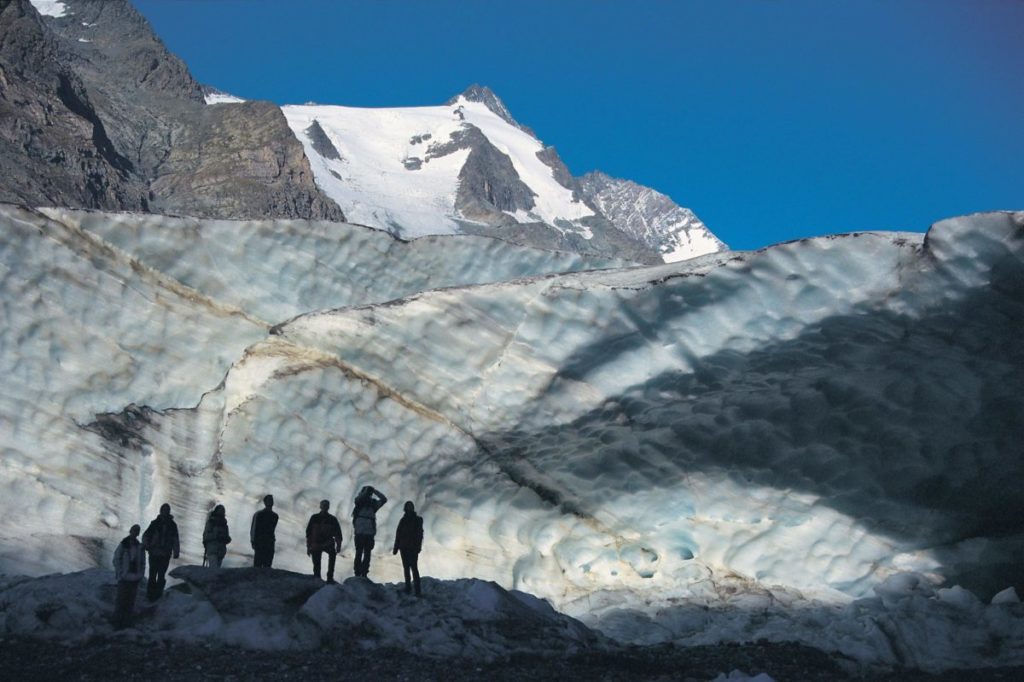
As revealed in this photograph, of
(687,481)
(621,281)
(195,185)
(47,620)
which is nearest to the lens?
(47,620)

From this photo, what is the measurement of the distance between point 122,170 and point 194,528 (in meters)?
70.2

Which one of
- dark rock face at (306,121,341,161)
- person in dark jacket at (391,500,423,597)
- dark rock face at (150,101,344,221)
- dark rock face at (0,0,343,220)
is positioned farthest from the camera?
dark rock face at (306,121,341,161)

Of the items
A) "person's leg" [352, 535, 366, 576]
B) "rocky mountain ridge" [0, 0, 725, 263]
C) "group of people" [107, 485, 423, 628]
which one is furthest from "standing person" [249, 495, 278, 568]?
"rocky mountain ridge" [0, 0, 725, 263]

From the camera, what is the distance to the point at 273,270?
1209 cm

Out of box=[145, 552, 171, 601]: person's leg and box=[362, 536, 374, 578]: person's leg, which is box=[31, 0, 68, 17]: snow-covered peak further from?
box=[145, 552, 171, 601]: person's leg

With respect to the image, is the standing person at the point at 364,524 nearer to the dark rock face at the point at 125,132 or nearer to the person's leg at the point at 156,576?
the person's leg at the point at 156,576

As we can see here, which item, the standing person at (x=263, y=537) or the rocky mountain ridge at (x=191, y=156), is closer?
the standing person at (x=263, y=537)

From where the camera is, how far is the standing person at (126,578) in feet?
24.1

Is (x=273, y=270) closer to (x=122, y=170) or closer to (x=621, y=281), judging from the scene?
(x=621, y=281)

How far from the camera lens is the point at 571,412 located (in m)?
10.9

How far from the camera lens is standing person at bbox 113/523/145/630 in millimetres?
7332

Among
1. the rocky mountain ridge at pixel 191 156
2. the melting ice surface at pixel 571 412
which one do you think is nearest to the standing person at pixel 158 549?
the melting ice surface at pixel 571 412

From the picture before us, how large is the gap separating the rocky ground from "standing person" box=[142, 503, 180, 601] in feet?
3.14

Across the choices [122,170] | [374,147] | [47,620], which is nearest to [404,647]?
[47,620]
